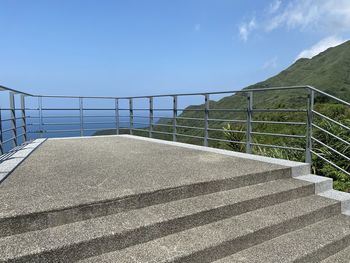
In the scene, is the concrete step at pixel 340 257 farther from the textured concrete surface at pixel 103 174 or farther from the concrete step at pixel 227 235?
the textured concrete surface at pixel 103 174

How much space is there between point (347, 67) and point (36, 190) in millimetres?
63210

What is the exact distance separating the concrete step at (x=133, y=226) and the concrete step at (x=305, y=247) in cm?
26

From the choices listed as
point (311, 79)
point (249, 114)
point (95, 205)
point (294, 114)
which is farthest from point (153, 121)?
point (311, 79)

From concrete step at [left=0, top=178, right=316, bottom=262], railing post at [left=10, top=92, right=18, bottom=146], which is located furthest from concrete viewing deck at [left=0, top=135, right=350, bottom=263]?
railing post at [left=10, top=92, right=18, bottom=146]

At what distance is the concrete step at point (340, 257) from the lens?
305 centimetres

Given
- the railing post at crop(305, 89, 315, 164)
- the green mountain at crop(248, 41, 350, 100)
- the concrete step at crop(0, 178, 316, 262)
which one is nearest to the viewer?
the concrete step at crop(0, 178, 316, 262)

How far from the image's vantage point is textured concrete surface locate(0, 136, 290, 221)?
2.96 meters

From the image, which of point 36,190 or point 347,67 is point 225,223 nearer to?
point 36,190

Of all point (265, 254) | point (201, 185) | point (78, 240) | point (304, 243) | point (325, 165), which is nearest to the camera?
point (78, 240)

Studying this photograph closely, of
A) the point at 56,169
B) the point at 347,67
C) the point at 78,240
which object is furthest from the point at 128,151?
the point at 347,67

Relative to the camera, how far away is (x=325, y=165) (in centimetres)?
568

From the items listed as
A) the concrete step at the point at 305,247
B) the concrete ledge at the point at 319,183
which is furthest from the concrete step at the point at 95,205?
the concrete ledge at the point at 319,183

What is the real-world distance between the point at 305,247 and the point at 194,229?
1.02 meters

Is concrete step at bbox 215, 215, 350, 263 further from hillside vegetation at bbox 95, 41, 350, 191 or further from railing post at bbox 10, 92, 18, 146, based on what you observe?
railing post at bbox 10, 92, 18, 146
